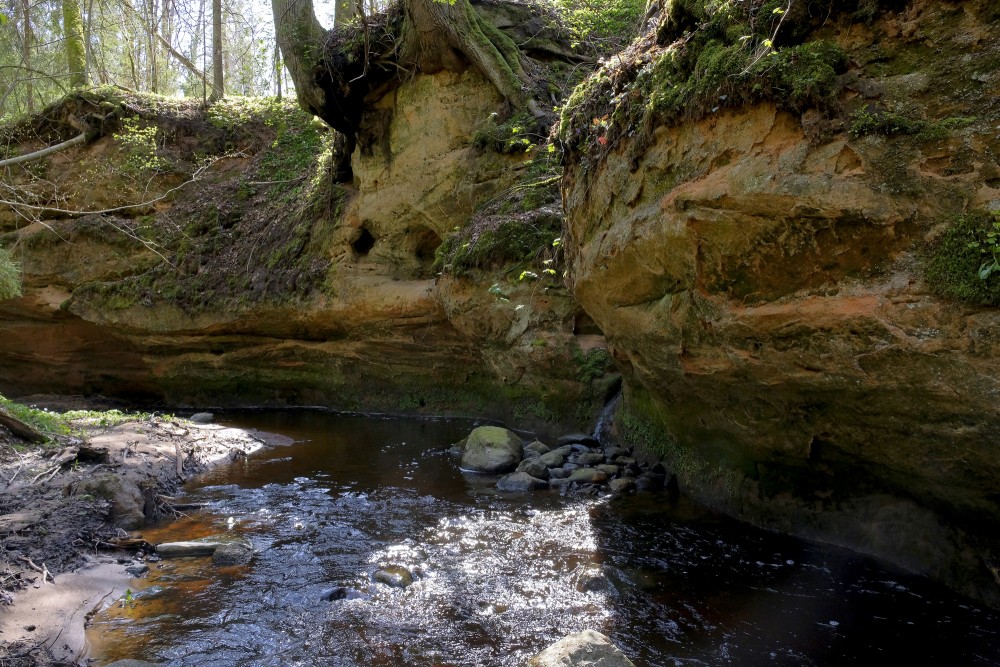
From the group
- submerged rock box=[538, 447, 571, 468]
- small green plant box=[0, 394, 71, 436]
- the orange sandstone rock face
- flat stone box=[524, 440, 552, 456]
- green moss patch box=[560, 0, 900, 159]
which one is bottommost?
flat stone box=[524, 440, 552, 456]

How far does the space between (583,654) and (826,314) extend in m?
2.63

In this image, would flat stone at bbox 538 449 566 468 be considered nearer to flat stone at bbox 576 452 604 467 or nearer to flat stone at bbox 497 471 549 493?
flat stone at bbox 576 452 604 467

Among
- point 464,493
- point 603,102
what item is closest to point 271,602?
point 464,493

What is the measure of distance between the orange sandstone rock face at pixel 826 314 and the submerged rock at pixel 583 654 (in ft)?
7.90

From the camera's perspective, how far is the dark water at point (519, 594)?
13.0ft

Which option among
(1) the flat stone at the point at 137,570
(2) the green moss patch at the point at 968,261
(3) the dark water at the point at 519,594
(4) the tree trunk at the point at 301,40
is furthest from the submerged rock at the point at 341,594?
(4) the tree trunk at the point at 301,40

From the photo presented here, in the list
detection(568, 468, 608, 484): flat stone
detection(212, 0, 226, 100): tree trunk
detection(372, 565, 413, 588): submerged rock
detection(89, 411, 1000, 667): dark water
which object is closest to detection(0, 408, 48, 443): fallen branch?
detection(89, 411, 1000, 667): dark water

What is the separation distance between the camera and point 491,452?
837cm

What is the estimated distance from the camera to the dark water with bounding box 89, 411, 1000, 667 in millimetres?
3977

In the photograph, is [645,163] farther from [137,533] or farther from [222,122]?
[222,122]

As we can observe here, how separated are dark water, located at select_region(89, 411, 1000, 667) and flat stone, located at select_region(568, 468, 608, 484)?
512 millimetres

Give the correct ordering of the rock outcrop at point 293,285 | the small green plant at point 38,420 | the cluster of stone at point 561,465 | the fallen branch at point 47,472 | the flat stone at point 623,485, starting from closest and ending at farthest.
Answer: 1. the fallen branch at point 47,472
2. the flat stone at point 623,485
3. the cluster of stone at point 561,465
4. the small green plant at point 38,420
5. the rock outcrop at point 293,285

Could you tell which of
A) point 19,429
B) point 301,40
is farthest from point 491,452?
point 301,40

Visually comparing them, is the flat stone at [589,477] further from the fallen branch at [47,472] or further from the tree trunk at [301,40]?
the tree trunk at [301,40]
